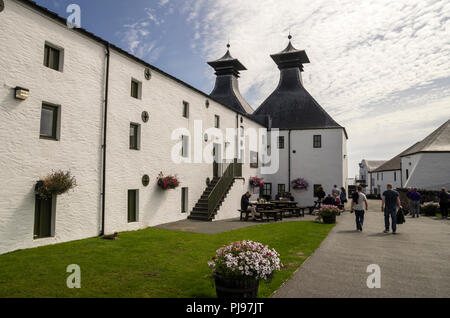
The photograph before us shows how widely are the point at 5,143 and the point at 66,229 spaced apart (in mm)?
3305

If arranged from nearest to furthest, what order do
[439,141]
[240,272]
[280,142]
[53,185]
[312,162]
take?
[240,272]
[53,185]
[312,162]
[280,142]
[439,141]

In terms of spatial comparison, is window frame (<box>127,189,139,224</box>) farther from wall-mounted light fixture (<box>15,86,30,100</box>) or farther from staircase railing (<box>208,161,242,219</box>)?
wall-mounted light fixture (<box>15,86,30,100</box>)

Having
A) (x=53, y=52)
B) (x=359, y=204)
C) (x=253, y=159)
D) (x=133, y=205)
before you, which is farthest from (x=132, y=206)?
(x=253, y=159)

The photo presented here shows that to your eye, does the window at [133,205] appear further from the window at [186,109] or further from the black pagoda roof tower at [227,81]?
the black pagoda roof tower at [227,81]

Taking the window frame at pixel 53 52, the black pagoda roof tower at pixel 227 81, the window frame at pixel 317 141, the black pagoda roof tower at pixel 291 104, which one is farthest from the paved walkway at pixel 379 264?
the black pagoda roof tower at pixel 227 81

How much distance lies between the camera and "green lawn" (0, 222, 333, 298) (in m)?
5.68

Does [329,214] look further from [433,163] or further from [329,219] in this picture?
[433,163]

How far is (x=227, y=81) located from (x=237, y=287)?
36.8m

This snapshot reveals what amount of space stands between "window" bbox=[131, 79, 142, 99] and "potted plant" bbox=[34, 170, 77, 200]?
5184mm

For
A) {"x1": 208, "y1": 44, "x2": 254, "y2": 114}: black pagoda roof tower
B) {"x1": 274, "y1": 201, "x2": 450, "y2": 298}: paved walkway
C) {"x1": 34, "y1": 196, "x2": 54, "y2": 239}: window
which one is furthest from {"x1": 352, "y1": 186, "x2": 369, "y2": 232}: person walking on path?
{"x1": 208, "y1": 44, "x2": 254, "y2": 114}: black pagoda roof tower

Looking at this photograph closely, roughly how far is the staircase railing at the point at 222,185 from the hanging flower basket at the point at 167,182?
8.56 feet

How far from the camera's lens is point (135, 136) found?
1355 centimetres

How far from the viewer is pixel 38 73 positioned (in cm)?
930

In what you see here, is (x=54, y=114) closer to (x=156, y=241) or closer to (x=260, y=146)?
(x=156, y=241)
